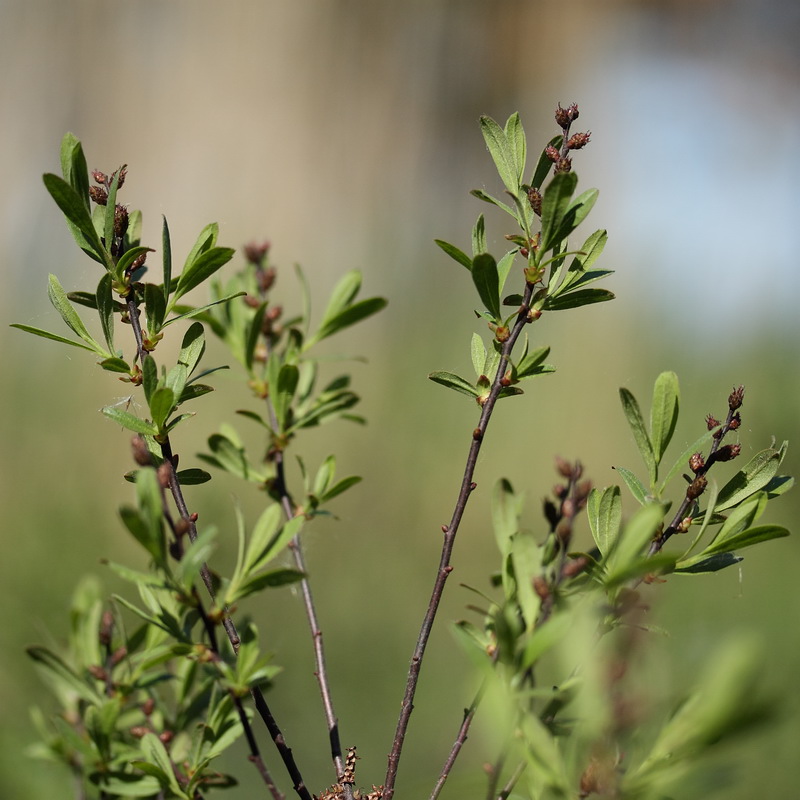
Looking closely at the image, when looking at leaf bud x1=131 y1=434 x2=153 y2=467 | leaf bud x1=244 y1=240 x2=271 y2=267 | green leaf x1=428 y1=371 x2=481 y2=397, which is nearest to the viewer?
leaf bud x1=131 y1=434 x2=153 y2=467

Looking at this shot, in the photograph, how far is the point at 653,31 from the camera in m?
3.97

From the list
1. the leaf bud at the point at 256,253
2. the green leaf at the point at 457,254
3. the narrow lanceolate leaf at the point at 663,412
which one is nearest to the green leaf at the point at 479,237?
the green leaf at the point at 457,254

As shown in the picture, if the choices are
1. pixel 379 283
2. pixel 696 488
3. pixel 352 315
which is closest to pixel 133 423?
pixel 352 315

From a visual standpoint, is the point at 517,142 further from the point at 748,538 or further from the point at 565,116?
the point at 748,538

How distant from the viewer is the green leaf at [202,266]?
1.24 ft

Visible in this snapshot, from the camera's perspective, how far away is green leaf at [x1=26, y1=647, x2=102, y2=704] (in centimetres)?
33

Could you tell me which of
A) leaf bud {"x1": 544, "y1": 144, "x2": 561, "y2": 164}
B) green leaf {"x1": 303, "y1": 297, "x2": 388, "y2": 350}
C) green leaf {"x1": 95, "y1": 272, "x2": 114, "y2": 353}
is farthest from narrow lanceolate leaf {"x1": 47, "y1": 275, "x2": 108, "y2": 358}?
leaf bud {"x1": 544, "y1": 144, "x2": 561, "y2": 164}

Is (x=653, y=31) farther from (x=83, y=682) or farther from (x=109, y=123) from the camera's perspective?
(x=83, y=682)

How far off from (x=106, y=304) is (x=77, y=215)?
0.05 metres

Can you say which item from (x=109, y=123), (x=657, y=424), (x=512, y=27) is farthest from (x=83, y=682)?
(x=512, y=27)

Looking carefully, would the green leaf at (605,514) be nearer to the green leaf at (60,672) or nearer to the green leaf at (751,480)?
the green leaf at (751,480)

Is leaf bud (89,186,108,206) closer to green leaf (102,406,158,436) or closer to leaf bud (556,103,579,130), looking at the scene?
green leaf (102,406,158,436)

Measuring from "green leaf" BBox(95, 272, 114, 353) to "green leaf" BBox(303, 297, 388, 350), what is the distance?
13 cm

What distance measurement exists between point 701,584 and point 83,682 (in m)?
1.87
